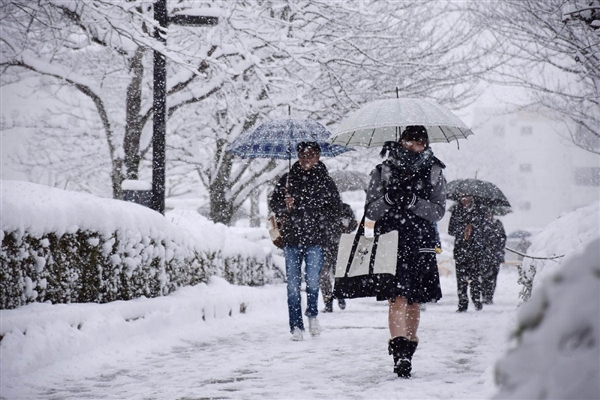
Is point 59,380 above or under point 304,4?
under

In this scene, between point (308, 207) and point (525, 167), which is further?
point (525, 167)

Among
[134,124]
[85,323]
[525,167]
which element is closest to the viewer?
[85,323]

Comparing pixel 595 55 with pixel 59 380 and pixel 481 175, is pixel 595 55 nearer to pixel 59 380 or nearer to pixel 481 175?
pixel 59 380

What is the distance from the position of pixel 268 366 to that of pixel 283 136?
321 centimetres

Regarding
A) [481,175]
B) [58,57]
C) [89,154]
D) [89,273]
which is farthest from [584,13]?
[481,175]

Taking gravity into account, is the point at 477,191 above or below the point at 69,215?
above

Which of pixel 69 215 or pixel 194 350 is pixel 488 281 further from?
pixel 69 215

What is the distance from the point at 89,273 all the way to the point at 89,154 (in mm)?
17203

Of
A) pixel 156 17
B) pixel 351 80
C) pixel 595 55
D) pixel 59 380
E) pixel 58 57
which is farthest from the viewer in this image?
pixel 58 57

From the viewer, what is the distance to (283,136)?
770 centimetres

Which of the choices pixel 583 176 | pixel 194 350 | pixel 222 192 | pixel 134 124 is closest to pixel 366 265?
pixel 194 350

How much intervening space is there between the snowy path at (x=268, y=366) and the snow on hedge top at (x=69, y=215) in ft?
3.62

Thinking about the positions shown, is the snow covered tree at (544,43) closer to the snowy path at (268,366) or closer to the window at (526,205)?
the snowy path at (268,366)

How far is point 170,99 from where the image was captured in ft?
43.1
